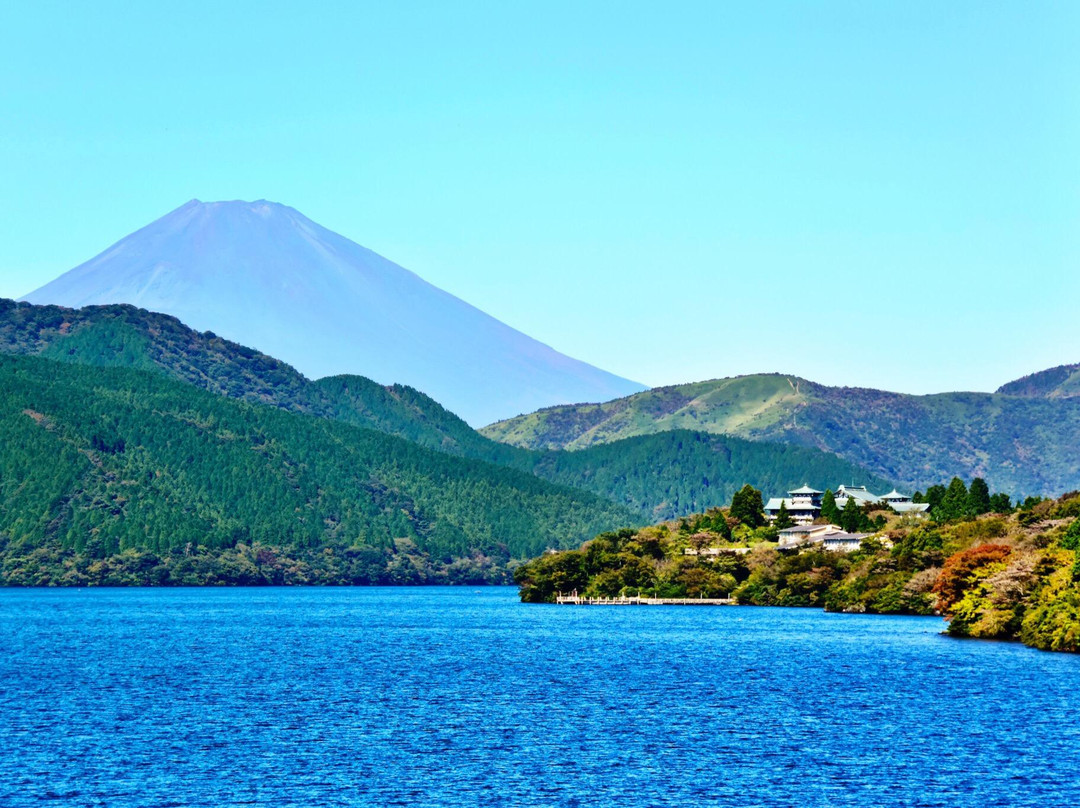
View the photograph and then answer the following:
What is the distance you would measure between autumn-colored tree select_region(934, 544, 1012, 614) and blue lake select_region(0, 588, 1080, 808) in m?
6.63

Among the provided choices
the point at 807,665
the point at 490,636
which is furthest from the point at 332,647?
the point at 807,665

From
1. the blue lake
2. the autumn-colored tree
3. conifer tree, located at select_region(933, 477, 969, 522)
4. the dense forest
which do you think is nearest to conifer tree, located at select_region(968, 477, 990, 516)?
the dense forest

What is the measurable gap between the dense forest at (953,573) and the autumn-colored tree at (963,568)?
5.0 inches

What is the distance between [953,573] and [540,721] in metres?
65.8

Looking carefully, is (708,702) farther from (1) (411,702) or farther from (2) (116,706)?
(2) (116,706)

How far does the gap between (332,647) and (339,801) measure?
225 feet

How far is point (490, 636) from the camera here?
13825cm

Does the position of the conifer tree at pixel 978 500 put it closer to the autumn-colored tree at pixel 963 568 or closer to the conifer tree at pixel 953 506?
the conifer tree at pixel 953 506

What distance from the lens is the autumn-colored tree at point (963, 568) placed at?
128 m

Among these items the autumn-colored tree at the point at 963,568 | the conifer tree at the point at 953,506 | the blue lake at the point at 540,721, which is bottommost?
the blue lake at the point at 540,721

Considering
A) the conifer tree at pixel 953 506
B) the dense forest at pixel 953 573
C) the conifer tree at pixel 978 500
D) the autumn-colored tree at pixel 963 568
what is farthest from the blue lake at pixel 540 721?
the conifer tree at pixel 978 500

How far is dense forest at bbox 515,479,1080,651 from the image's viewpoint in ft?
368

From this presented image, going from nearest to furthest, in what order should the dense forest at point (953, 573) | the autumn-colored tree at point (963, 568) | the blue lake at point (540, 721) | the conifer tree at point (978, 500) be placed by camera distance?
the blue lake at point (540, 721) < the dense forest at point (953, 573) < the autumn-colored tree at point (963, 568) < the conifer tree at point (978, 500)

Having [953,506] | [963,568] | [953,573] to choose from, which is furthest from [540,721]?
[953,506]
